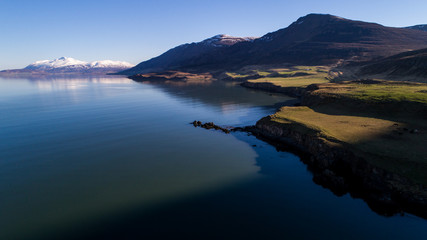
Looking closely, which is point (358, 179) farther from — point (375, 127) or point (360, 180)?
point (375, 127)

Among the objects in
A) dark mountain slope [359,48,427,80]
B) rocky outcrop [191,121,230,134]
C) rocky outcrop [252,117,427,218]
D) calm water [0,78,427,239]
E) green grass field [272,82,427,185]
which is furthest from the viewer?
dark mountain slope [359,48,427,80]

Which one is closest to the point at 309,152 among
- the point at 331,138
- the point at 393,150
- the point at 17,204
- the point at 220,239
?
the point at 331,138

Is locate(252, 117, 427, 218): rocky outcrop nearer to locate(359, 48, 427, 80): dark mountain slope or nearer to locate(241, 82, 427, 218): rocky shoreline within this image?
locate(241, 82, 427, 218): rocky shoreline

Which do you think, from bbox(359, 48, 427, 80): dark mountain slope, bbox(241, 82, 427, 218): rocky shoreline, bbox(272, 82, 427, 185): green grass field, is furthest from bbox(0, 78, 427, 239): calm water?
bbox(359, 48, 427, 80): dark mountain slope

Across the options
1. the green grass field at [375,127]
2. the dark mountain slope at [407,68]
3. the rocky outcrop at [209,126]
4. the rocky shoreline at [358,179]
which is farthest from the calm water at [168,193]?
the dark mountain slope at [407,68]

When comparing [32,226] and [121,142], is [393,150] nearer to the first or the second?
[32,226]
